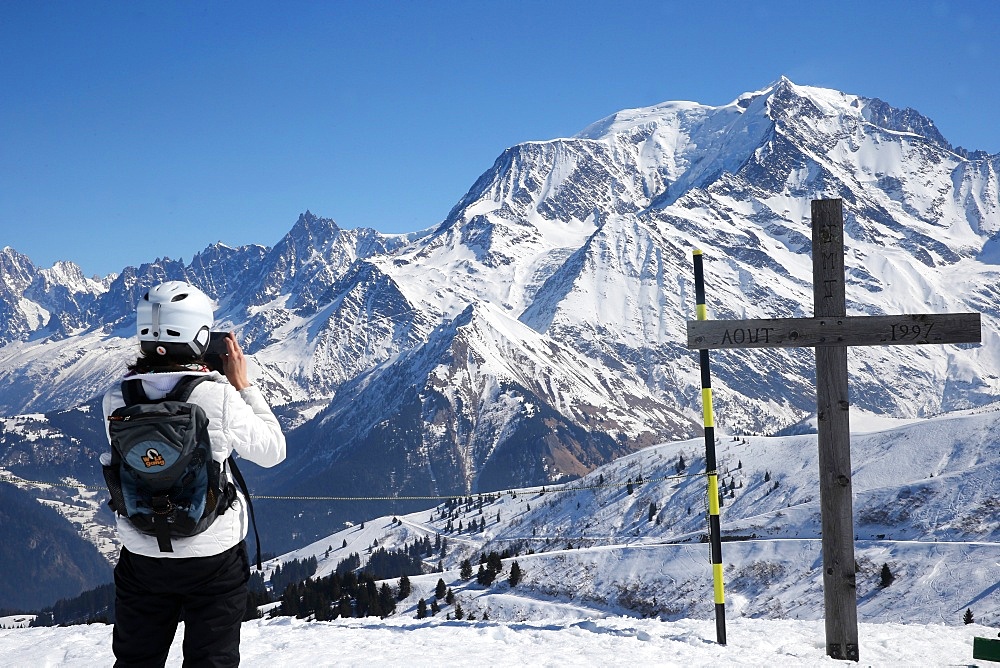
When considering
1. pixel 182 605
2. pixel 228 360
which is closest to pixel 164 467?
pixel 228 360

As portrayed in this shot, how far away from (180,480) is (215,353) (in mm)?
1137

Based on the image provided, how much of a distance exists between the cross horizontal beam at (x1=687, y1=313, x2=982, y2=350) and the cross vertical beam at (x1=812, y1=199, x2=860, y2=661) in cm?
21

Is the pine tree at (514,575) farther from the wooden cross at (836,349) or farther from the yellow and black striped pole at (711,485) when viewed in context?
the wooden cross at (836,349)

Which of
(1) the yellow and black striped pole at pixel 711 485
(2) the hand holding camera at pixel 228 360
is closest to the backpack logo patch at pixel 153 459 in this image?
(2) the hand holding camera at pixel 228 360

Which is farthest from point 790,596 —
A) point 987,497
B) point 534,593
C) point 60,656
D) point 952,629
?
point 60,656

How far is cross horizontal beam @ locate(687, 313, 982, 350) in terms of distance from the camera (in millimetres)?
12430

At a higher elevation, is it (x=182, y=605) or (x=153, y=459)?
(x=153, y=459)

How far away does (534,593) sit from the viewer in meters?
113

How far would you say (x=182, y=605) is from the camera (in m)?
7.04

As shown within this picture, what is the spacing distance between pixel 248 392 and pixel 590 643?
8076mm

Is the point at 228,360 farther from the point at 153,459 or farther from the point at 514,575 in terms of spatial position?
the point at 514,575

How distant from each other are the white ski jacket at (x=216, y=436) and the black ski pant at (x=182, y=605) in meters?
0.13

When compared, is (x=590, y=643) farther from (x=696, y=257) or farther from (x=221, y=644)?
(x=221, y=644)

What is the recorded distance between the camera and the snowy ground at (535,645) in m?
12.0
